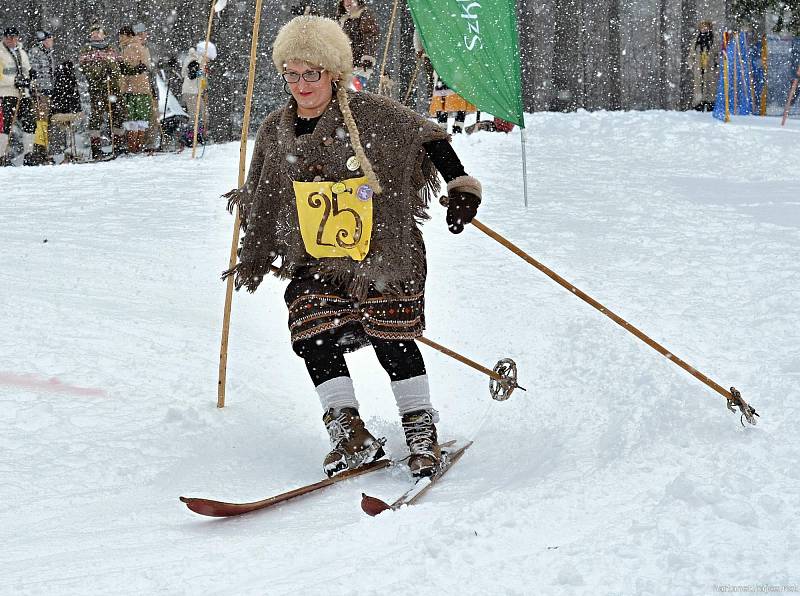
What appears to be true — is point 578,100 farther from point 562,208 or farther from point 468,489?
point 468,489

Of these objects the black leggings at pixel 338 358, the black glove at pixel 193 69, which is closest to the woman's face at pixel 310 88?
the black leggings at pixel 338 358

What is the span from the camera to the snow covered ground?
2293 mm

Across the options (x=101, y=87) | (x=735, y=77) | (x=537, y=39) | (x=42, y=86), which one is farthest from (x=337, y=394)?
(x=537, y=39)

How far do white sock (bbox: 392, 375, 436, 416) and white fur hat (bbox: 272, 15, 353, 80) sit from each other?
3.75 ft

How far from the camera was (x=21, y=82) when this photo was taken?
11797 mm

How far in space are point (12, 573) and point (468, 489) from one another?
1.40 meters

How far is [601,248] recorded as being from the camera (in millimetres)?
6457

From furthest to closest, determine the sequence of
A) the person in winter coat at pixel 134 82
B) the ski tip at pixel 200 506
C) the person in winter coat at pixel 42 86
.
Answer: the person in winter coat at pixel 42 86 < the person in winter coat at pixel 134 82 < the ski tip at pixel 200 506

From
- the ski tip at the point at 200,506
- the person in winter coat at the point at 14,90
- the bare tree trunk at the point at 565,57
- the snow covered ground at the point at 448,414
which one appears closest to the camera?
the snow covered ground at the point at 448,414

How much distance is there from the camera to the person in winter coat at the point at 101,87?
41.1 ft

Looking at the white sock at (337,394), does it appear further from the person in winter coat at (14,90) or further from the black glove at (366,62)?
the person in winter coat at (14,90)

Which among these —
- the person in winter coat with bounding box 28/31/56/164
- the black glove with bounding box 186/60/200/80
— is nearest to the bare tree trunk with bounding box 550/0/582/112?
the black glove with bounding box 186/60/200/80

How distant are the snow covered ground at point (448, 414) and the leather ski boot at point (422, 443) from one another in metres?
0.08

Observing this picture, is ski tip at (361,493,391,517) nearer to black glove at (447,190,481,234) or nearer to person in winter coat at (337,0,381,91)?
black glove at (447,190,481,234)
